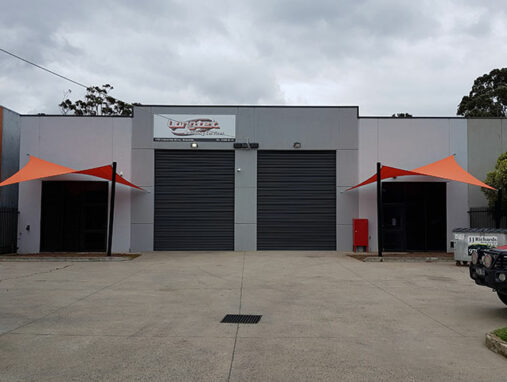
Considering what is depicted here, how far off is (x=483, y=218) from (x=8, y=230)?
19206 mm

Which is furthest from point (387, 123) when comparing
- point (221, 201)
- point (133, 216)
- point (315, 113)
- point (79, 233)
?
point (79, 233)

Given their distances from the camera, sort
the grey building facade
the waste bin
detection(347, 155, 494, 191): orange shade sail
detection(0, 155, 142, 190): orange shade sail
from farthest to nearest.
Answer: the grey building facade
detection(347, 155, 494, 191): orange shade sail
detection(0, 155, 142, 190): orange shade sail
the waste bin

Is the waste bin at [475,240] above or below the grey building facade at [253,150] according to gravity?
below

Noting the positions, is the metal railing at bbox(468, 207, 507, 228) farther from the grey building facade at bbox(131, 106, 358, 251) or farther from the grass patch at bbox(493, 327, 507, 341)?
the grass patch at bbox(493, 327, 507, 341)

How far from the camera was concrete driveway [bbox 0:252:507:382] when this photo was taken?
4.19 meters

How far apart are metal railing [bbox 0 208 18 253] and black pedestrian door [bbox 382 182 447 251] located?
1528 centimetres

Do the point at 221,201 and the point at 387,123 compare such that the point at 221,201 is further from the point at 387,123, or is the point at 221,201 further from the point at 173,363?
the point at 173,363

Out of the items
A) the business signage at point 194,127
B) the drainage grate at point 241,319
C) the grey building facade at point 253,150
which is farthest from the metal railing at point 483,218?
the drainage grate at point 241,319

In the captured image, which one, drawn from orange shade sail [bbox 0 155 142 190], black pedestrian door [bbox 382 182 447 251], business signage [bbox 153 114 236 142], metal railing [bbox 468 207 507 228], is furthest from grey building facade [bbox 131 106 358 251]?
metal railing [bbox 468 207 507 228]

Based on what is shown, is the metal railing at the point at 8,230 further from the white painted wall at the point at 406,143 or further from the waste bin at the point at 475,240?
the waste bin at the point at 475,240

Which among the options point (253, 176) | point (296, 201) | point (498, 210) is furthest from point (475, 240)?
point (253, 176)

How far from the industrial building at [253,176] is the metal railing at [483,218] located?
274 mm

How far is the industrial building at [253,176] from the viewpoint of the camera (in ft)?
57.4

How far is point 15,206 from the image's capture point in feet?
56.8
